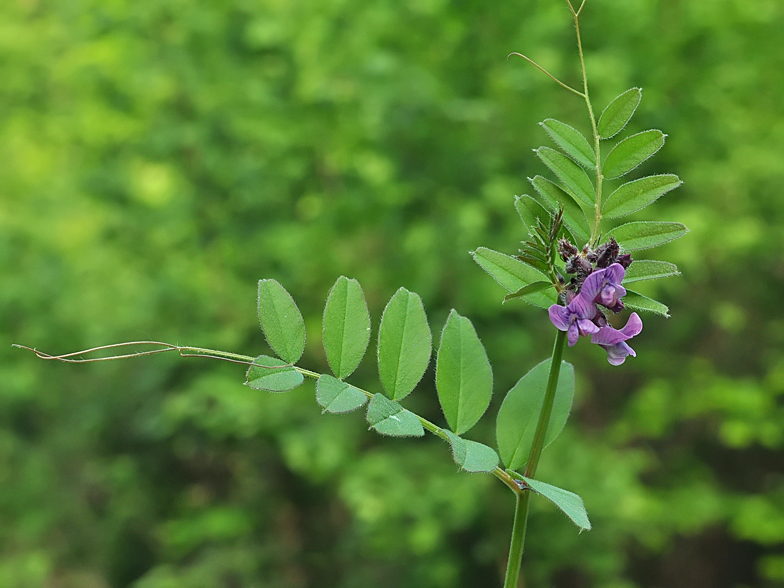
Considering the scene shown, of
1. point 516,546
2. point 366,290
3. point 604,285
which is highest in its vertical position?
point 604,285

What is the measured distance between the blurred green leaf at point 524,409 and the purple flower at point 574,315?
0.06 meters

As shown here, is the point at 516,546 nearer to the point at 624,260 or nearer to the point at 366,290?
the point at 624,260

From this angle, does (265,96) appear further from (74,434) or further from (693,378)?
(693,378)

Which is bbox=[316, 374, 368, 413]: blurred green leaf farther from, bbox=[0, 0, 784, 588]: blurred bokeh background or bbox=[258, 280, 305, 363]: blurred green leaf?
→ bbox=[0, 0, 784, 588]: blurred bokeh background

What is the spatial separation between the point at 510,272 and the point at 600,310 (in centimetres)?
7

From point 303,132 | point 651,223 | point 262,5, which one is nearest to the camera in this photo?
point 651,223

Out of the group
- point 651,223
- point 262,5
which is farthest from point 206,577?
point 651,223

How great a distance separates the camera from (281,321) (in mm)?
404

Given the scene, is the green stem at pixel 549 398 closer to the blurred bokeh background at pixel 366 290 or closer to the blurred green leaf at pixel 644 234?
the blurred green leaf at pixel 644 234

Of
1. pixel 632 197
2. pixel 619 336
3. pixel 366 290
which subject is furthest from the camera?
pixel 366 290

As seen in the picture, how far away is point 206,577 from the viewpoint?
9.89ft

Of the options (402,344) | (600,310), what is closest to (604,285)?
(600,310)

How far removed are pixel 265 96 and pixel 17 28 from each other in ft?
9.29

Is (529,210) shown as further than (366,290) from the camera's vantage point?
No
